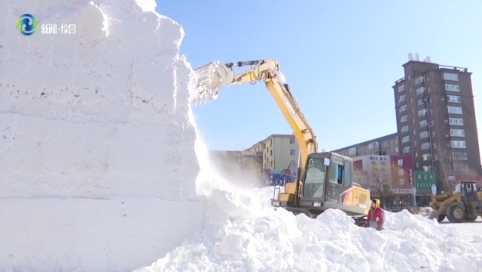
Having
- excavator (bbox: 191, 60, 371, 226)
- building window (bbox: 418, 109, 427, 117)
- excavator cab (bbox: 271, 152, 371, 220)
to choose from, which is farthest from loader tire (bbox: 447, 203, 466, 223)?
building window (bbox: 418, 109, 427, 117)

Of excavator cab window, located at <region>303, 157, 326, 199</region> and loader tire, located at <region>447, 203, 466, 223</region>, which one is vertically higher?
excavator cab window, located at <region>303, 157, 326, 199</region>

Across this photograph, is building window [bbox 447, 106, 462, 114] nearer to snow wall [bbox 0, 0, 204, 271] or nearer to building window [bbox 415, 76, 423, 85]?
building window [bbox 415, 76, 423, 85]

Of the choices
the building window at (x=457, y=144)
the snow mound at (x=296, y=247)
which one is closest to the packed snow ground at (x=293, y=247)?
the snow mound at (x=296, y=247)

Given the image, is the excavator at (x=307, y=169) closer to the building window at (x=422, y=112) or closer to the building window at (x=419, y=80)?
the building window at (x=422, y=112)

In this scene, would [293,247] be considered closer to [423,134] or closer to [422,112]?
[423,134]

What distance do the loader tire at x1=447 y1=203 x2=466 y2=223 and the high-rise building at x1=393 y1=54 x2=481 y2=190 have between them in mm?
36813

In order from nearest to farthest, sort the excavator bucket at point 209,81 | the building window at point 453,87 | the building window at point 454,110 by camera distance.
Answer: the excavator bucket at point 209,81 → the building window at point 454,110 → the building window at point 453,87

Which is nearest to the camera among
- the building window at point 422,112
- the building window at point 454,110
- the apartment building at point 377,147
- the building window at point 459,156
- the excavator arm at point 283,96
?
the excavator arm at point 283,96

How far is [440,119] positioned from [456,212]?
4111cm

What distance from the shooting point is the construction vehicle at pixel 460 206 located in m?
20.8

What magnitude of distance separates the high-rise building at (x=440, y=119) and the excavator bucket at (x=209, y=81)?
52.5m

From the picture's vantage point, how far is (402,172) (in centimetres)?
5159

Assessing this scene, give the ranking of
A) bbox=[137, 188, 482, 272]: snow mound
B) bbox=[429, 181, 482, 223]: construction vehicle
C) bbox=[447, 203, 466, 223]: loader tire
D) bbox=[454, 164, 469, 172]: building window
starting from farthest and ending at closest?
bbox=[454, 164, 469, 172]: building window
bbox=[429, 181, 482, 223]: construction vehicle
bbox=[447, 203, 466, 223]: loader tire
bbox=[137, 188, 482, 272]: snow mound

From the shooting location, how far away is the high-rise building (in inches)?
2240
